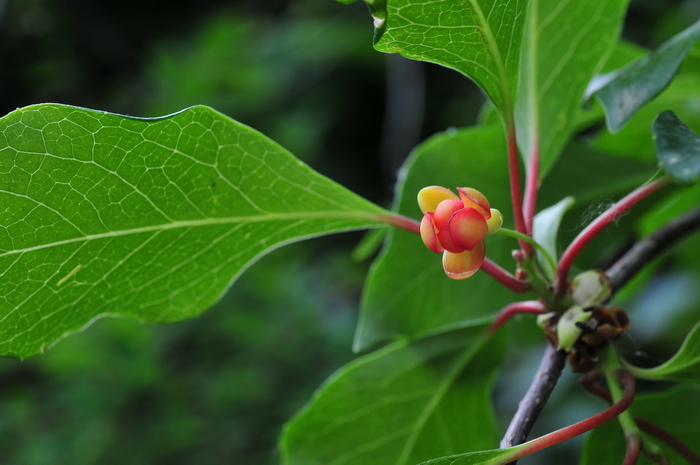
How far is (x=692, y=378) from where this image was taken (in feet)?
1.84

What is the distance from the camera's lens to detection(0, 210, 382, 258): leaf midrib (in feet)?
1.67

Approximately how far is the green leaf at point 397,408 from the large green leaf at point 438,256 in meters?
0.03

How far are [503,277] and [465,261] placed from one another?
115 millimetres

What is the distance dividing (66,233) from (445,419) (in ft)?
1.37

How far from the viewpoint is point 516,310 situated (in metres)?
0.61

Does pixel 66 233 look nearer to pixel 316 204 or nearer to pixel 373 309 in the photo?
pixel 316 204

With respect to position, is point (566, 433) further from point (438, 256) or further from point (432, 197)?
point (438, 256)

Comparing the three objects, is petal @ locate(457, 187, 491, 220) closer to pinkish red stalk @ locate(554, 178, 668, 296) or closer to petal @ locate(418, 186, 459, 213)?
petal @ locate(418, 186, 459, 213)

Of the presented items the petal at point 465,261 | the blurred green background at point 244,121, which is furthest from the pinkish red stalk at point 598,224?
the blurred green background at point 244,121

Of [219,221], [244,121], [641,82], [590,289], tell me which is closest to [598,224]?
[590,289]

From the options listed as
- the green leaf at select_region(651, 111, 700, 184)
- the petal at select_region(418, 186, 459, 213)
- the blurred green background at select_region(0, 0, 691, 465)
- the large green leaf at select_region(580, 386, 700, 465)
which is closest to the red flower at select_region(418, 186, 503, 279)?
the petal at select_region(418, 186, 459, 213)

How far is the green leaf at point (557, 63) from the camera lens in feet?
2.30

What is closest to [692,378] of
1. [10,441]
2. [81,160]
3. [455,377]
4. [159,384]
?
[455,377]

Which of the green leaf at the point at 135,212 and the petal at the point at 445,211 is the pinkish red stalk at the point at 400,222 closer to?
the green leaf at the point at 135,212
